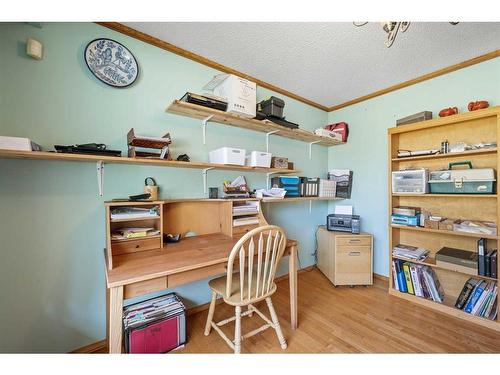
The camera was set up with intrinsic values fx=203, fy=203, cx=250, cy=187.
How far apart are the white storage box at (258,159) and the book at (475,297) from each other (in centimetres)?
206

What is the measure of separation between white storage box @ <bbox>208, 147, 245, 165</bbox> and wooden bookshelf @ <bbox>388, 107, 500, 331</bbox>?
5.38 feet

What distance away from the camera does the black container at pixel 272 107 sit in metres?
1.98

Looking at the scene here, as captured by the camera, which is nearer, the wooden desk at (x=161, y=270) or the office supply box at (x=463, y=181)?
the wooden desk at (x=161, y=270)

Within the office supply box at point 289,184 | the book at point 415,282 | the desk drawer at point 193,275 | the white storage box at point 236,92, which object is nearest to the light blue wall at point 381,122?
the book at point 415,282

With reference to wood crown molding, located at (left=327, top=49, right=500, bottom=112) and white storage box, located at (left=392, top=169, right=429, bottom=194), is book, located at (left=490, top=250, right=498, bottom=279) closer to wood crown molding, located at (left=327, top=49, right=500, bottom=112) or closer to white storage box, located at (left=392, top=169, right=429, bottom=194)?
white storage box, located at (left=392, top=169, right=429, bottom=194)

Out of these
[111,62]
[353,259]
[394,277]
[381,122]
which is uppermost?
[111,62]

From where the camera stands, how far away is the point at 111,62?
145 centimetres

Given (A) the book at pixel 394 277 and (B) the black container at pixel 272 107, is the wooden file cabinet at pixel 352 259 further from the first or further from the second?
(B) the black container at pixel 272 107

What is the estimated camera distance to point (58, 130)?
1.29 m

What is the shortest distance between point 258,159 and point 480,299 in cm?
220

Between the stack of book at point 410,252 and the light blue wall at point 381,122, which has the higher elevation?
the light blue wall at point 381,122

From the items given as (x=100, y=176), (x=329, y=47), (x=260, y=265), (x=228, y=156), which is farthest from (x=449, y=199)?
(x=100, y=176)

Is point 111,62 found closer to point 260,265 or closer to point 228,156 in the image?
point 228,156
